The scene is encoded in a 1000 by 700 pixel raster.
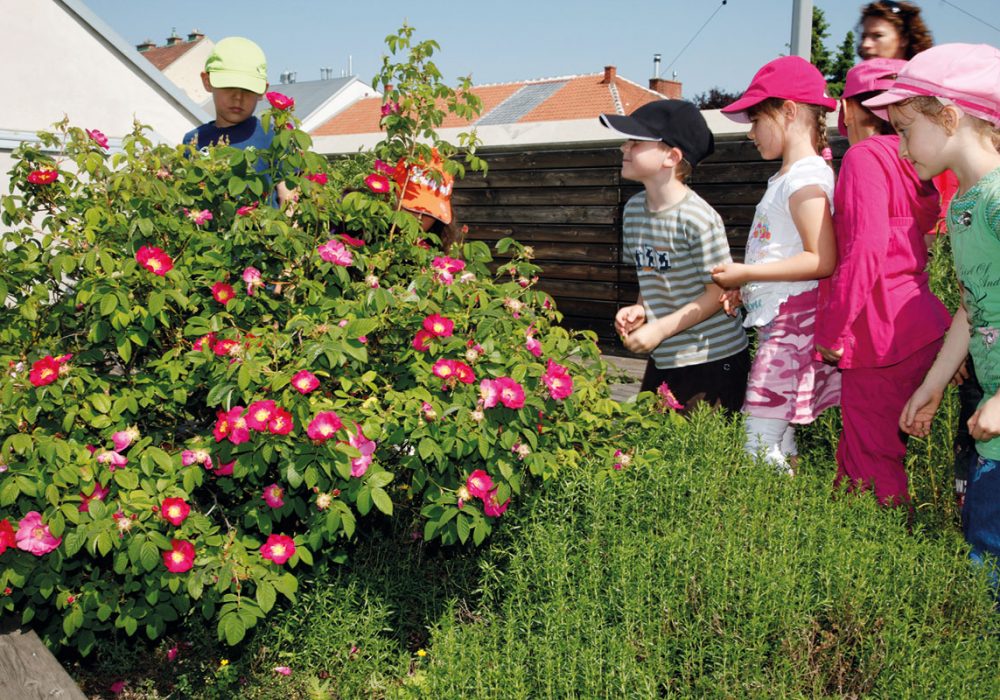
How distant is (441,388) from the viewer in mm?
2639

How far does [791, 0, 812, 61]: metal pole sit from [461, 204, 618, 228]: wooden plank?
189 centimetres

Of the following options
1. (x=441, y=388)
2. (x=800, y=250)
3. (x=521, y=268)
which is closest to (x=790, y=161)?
(x=800, y=250)

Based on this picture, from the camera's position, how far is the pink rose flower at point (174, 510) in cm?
246

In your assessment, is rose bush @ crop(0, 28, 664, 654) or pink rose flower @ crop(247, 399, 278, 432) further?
rose bush @ crop(0, 28, 664, 654)

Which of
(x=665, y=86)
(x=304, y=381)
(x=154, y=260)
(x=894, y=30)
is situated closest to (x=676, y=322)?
(x=304, y=381)

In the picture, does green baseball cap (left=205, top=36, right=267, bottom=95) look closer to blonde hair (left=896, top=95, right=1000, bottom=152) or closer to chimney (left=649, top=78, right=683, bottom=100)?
blonde hair (left=896, top=95, right=1000, bottom=152)

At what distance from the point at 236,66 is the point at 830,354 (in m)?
2.71

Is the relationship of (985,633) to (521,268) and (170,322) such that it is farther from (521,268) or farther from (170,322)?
(170,322)

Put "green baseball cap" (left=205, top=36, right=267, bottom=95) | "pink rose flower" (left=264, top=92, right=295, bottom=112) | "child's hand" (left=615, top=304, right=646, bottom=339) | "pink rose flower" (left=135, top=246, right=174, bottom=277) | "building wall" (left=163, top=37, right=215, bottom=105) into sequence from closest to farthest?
1. "pink rose flower" (left=135, top=246, right=174, bottom=277)
2. "pink rose flower" (left=264, top=92, right=295, bottom=112)
3. "child's hand" (left=615, top=304, right=646, bottom=339)
4. "green baseball cap" (left=205, top=36, right=267, bottom=95)
5. "building wall" (left=163, top=37, right=215, bottom=105)

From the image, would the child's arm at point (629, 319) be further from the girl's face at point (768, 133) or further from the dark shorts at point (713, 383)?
the girl's face at point (768, 133)

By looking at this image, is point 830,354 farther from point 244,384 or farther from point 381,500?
point 244,384

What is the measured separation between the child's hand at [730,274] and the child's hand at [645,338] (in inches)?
11.7

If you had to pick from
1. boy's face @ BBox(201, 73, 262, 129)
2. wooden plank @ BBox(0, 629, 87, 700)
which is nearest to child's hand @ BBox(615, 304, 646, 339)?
boy's face @ BBox(201, 73, 262, 129)

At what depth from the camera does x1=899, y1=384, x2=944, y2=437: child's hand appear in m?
2.54
